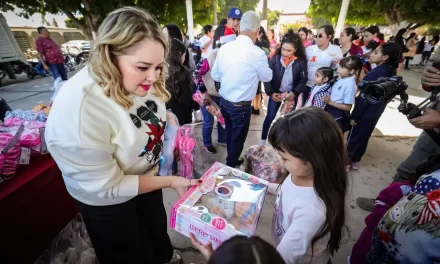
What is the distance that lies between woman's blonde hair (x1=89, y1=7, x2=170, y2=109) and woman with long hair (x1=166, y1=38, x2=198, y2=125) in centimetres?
146

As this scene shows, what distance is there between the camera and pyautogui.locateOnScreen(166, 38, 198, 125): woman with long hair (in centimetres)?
243

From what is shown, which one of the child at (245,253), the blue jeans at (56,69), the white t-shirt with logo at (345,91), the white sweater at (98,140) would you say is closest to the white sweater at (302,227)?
the child at (245,253)

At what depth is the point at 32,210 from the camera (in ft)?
5.06

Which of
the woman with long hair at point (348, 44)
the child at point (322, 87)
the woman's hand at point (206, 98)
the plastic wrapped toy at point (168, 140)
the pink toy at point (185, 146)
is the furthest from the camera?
the woman with long hair at point (348, 44)

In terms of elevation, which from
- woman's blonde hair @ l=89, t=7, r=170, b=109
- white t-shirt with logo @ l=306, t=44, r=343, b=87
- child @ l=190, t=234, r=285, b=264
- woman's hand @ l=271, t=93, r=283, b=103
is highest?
woman's blonde hair @ l=89, t=7, r=170, b=109

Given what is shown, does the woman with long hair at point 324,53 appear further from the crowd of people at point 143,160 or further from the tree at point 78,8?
the tree at point 78,8

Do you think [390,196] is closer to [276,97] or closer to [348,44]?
[276,97]

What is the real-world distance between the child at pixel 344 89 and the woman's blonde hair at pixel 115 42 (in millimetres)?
2485

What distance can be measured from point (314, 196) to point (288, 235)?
0.71 feet

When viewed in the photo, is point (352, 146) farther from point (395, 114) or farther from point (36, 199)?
point (36, 199)

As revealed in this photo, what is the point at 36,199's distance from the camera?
5.14 feet

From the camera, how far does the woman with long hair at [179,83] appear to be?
243cm

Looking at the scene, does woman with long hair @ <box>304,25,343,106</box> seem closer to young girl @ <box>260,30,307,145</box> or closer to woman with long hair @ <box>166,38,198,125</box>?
young girl @ <box>260,30,307,145</box>

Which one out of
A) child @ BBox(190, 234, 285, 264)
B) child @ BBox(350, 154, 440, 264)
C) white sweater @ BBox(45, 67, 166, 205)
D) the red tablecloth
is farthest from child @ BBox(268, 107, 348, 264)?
the red tablecloth
